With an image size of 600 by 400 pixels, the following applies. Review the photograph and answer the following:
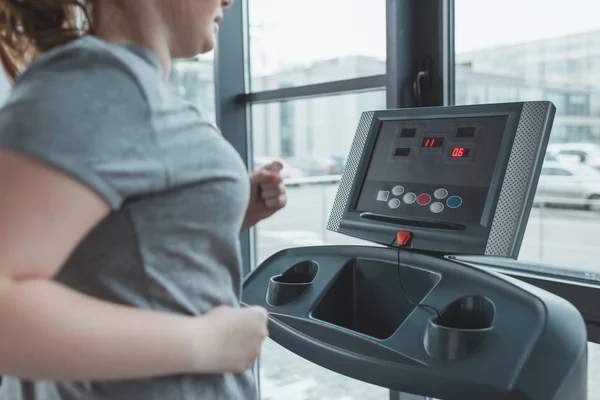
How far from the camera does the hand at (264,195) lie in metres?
1.09

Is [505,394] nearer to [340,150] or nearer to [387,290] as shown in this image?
[387,290]

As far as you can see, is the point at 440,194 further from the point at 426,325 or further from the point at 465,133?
the point at 426,325

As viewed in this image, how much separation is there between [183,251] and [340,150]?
180 cm

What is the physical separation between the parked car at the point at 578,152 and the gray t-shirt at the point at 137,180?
1.15m

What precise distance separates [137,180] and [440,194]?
0.73m

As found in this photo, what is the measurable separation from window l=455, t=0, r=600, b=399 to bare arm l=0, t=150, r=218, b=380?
123cm

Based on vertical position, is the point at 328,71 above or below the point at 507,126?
above

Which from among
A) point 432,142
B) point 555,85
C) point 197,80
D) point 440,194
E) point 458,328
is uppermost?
point 197,80

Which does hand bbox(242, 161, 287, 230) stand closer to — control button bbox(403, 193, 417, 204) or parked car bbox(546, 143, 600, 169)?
control button bbox(403, 193, 417, 204)

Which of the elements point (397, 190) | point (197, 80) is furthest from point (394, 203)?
point (197, 80)

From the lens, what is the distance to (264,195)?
109cm

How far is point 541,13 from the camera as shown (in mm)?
1635

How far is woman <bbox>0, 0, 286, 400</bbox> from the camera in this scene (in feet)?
1.84

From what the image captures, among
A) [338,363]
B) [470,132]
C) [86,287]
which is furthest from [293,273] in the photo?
[86,287]
